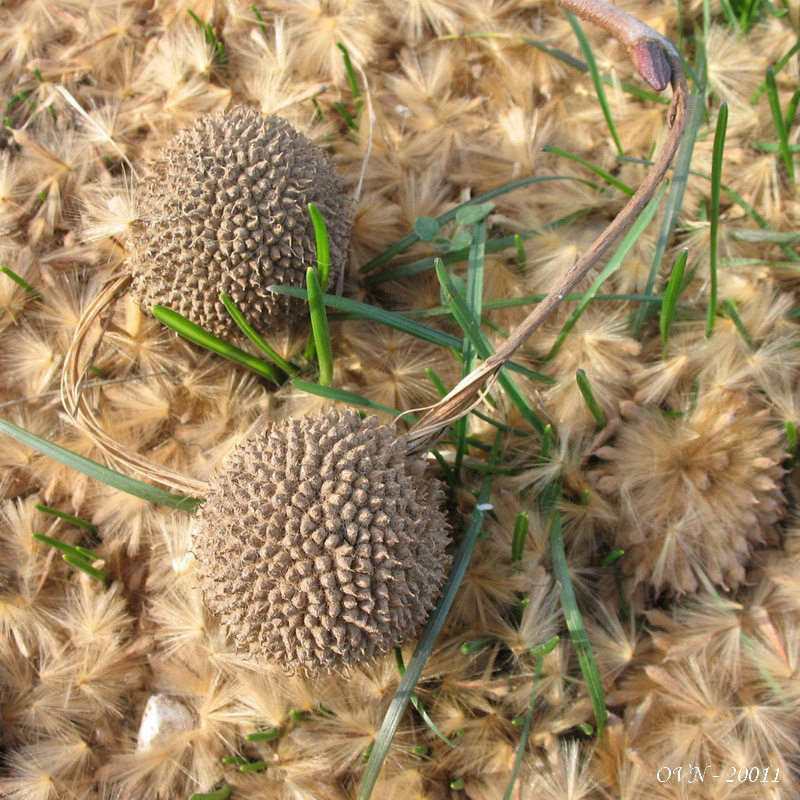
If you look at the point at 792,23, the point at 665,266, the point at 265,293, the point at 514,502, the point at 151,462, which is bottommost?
the point at 514,502

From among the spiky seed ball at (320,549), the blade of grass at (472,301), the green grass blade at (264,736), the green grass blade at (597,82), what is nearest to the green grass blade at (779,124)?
the green grass blade at (597,82)

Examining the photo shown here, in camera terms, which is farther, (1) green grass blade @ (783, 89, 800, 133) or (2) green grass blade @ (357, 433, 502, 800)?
(1) green grass blade @ (783, 89, 800, 133)

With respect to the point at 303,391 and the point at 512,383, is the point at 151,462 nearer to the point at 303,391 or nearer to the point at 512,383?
the point at 303,391

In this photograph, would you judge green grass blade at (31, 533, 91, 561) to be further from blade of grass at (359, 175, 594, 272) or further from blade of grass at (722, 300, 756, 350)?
blade of grass at (722, 300, 756, 350)

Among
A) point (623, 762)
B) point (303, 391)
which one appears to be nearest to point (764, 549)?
point (623, 762)


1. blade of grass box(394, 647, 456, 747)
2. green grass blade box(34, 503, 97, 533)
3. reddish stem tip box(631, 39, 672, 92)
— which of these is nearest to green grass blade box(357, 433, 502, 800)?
blade of grass box(394, 647, 456, 747)
